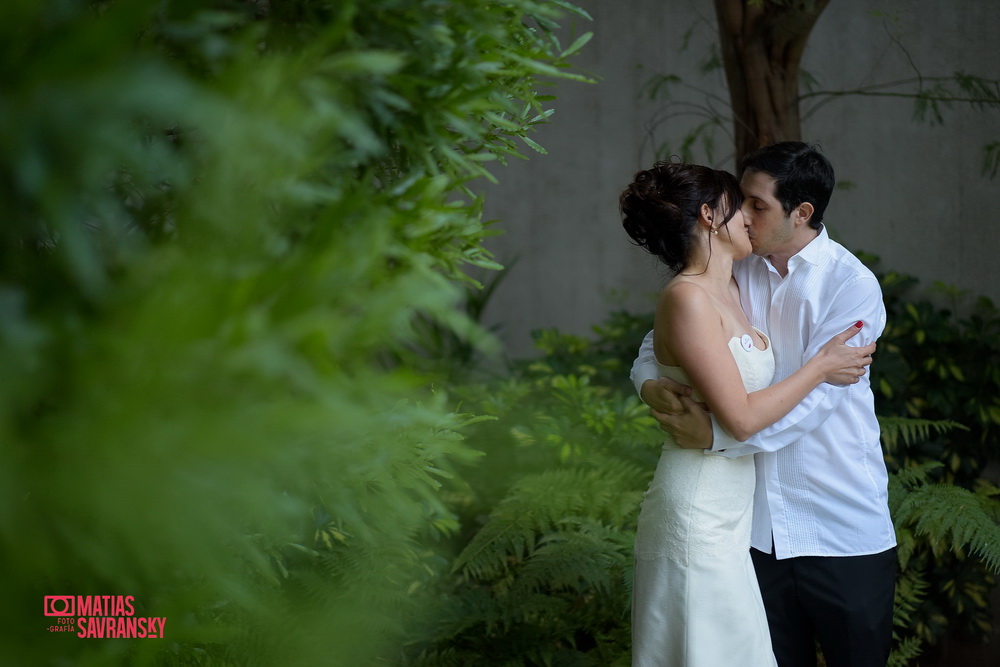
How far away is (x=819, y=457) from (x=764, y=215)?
56cm

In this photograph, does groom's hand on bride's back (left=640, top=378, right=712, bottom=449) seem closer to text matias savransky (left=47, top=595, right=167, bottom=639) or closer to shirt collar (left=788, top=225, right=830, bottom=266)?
shirt collar (left=788, top=225, right=830, bottom=266)

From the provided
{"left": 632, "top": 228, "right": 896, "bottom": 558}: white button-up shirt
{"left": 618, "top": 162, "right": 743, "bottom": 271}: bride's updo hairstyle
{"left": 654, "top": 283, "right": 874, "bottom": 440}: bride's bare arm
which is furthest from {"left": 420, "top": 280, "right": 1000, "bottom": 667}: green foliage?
{"left": 618, "top": 162, "right": 743, "bottom": 271}: bride's updo hairstyle

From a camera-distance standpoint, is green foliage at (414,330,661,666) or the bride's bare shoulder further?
green foliage at (414,330,661,666)

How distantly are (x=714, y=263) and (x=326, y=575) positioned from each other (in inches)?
46.1

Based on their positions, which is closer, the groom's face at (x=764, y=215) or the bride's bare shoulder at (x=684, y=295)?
the bride's bare shoulder at (x=684, y=295)

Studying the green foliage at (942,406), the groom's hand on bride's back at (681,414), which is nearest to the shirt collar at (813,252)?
the groom's hand on bride's back at (681,414)

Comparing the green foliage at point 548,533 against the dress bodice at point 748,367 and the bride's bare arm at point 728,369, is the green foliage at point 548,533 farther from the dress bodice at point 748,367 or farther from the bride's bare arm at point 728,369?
the bride's bare arm at point 728,369

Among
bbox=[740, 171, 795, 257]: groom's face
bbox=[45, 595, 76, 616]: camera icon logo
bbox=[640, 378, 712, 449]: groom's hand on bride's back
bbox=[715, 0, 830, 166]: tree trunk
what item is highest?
bbox=[715, 0, 830, 166]: tree trunk

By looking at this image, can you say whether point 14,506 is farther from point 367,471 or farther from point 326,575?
point 326,575

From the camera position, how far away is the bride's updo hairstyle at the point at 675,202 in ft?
5.95

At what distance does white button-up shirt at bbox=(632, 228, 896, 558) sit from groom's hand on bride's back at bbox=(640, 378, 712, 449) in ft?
0.38

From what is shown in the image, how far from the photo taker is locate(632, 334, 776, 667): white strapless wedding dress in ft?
5.73

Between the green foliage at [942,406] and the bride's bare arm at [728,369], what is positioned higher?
the bride's bare arm at [728,369]

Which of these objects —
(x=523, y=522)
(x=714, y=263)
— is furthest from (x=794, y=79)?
(x=523, y=522)
